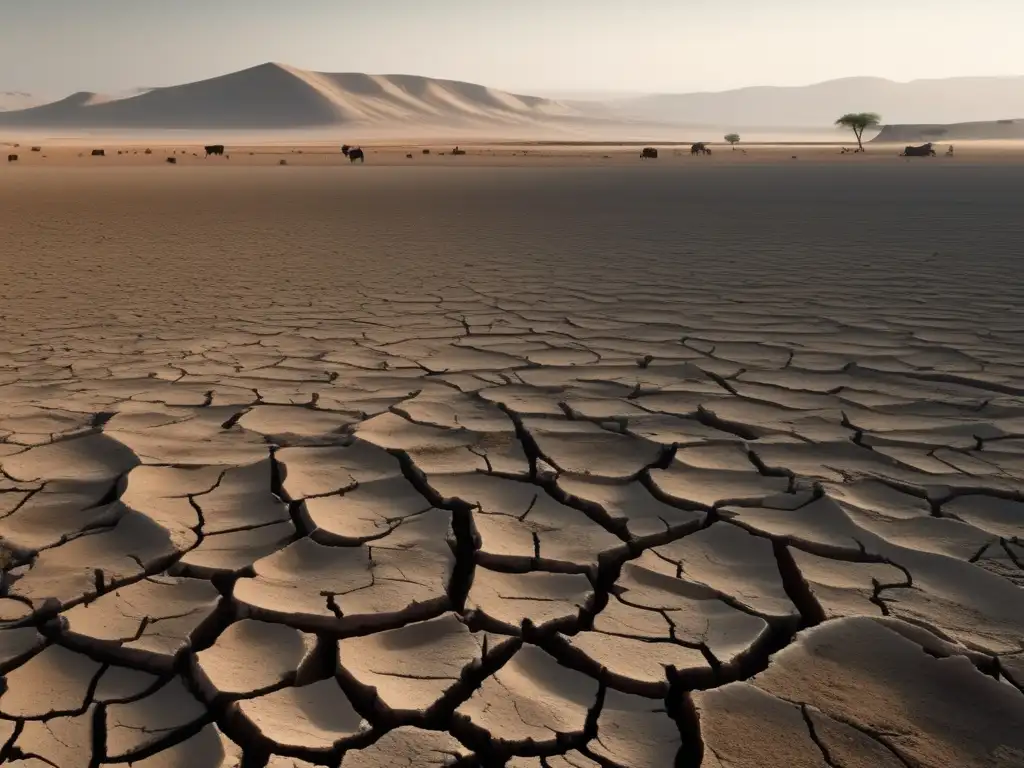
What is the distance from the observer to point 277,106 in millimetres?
96750

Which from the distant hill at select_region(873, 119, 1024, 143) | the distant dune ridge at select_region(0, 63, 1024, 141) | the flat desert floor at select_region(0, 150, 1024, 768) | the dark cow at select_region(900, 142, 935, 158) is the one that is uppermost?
the distant dune ridge at select_region(0, 63, 1024, 141)

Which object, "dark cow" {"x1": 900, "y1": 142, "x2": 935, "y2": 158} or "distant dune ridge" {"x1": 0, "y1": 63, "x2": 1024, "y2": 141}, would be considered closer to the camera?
"dark cow" {"x1": 900, "y1": 142, "x2": 935, "y2": 158}

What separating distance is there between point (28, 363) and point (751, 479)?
9.79 ft

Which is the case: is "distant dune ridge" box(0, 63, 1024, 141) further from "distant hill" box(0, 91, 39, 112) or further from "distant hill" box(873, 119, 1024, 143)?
"distant hill" box(0, 91, 39, 112)

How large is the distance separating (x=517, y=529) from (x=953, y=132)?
74.2 meters

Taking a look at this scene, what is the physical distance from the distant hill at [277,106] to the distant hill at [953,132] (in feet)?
172

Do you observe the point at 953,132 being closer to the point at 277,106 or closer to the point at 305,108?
the point at 305,108

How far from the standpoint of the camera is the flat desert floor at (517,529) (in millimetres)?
1382

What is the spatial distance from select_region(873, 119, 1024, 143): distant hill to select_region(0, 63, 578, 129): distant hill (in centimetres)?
5244

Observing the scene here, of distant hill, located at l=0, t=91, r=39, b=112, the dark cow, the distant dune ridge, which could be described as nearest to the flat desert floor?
the dark cow

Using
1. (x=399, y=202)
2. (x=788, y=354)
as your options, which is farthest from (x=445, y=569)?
(x=399, y=202)

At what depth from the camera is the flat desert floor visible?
1382mm

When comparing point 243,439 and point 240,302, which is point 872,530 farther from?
point 240,302

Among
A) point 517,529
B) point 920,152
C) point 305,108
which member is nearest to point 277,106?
point 305,108
